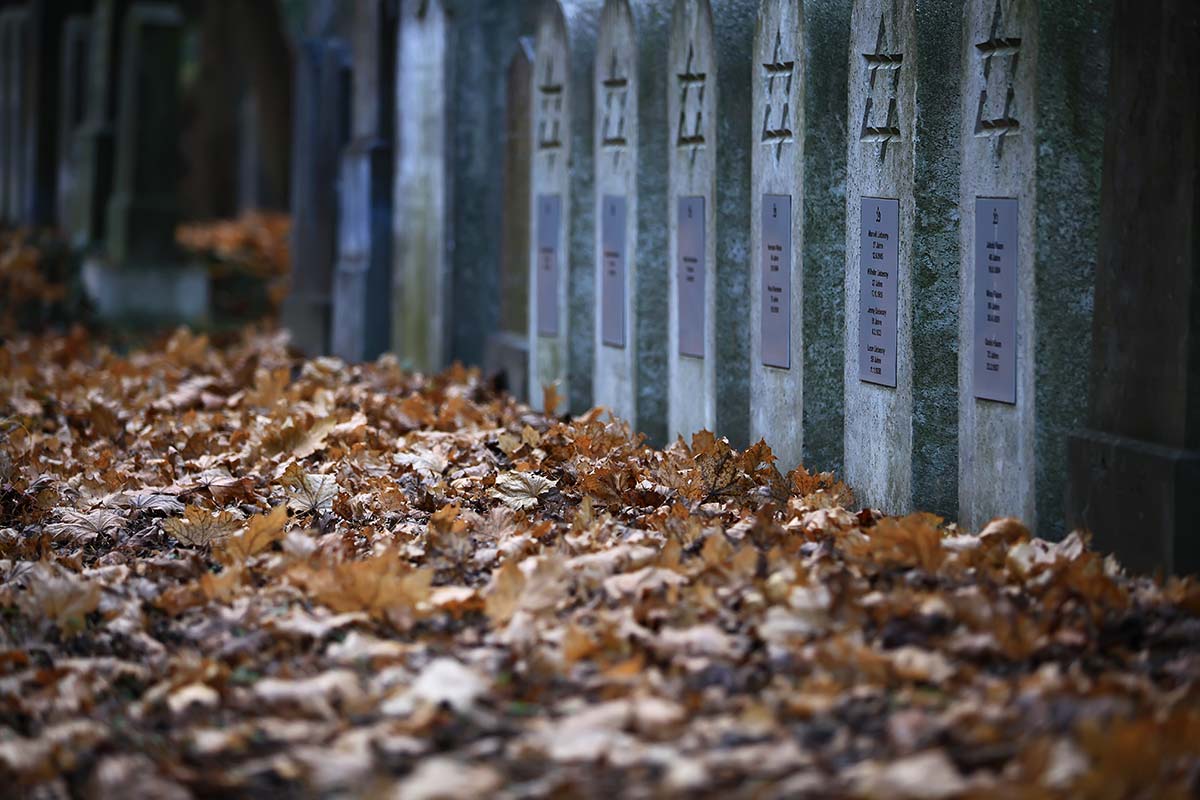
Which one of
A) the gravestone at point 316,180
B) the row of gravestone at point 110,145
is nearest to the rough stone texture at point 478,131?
the gravestone at point 316,180

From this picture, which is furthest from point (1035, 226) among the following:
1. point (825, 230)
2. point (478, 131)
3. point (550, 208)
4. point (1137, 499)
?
point (478, 131)

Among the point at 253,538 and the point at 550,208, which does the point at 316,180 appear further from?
the point at 253,538

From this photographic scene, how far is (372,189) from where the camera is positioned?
478 inches

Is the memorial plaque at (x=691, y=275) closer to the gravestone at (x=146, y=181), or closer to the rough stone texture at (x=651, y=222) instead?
the rough stone texture at (x=651, y=222)

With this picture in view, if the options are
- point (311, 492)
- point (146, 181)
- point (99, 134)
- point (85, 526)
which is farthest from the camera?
point (99, 134)

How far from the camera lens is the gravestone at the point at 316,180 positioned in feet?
45.1

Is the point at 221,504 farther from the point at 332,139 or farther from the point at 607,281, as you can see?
the point at 332,139

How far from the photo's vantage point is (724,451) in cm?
623

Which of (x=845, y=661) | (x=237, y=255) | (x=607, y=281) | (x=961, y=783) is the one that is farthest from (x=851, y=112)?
(x=237, y=255)

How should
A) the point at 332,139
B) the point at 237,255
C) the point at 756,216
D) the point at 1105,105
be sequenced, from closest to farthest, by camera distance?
the point at 1105,105 → the point at 756,216 → the point at 332,139 → the point at 237,255

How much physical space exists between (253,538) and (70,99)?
18.3 metres

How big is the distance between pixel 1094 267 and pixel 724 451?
155 cm

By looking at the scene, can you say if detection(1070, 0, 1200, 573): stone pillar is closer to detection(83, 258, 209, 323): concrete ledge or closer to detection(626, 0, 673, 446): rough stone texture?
detection(626, 0, 673, 446): rough stone texture

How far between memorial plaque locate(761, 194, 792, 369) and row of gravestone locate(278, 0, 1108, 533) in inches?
0.5
